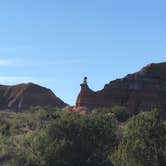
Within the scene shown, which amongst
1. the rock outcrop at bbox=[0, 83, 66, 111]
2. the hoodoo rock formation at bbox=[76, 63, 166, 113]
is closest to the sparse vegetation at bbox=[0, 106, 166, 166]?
the hoodoo rock formation at bbox=[76, 63, 166, 113]

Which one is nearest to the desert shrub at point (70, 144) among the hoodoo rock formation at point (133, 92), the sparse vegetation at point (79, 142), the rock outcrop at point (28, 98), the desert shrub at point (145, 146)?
the sparse vegetation at point (79, 142)

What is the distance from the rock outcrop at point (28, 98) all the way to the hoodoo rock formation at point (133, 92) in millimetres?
43456

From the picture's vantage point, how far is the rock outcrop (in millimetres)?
161875

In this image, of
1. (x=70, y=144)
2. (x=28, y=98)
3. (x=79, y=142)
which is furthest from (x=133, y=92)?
(x=28, y=98)

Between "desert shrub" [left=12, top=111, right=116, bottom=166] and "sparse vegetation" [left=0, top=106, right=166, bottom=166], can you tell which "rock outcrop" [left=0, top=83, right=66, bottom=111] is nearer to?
"sparse vegetation" [left=0, top=106, right=166, bottom=166]

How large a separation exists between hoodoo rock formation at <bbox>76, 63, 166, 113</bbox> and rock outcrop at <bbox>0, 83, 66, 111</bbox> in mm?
43456

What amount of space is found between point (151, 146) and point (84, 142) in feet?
41.8

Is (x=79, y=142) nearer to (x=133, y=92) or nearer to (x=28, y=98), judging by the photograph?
(x=133, y=92)

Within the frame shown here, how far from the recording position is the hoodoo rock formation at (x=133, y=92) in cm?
11094

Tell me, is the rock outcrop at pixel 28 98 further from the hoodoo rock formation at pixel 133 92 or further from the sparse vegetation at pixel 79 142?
the sparse vegetation at pixel 79 142

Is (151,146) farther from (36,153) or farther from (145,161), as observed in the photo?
(36,153)

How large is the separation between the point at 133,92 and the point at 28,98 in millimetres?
55563

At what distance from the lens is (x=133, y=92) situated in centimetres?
11300

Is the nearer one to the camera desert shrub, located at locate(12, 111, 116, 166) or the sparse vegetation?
the sparse vegetation
